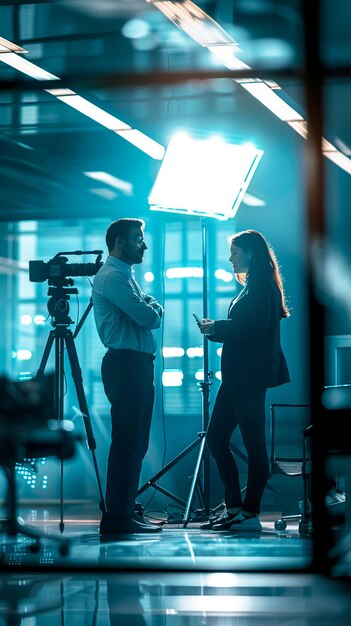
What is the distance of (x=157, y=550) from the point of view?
13.9 feet

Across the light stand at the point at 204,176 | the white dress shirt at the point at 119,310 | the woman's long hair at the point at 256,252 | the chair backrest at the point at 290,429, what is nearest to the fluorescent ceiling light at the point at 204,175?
the light stand at the point at 204,176

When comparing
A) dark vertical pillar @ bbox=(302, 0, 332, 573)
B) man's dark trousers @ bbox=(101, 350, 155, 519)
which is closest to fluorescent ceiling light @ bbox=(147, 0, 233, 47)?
dark vertical pillar @ bbox=(302, 0, 332, 573)

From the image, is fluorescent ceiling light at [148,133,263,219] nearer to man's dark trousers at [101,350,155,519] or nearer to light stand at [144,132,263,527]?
light stand at [144,132,263,527]

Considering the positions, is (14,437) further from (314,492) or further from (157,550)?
(314,492)

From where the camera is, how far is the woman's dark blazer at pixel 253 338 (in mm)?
4938

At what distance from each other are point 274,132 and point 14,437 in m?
4.36

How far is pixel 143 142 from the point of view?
8.02 m

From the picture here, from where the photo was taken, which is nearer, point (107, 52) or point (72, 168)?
point (107, 52)

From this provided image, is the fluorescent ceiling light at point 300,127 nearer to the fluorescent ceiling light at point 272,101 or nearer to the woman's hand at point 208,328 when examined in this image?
the fluorescent ceiling light at point 272,101

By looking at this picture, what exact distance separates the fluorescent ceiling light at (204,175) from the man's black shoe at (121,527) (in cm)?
163

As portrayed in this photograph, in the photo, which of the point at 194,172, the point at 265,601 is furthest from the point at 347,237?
the point at 265,601

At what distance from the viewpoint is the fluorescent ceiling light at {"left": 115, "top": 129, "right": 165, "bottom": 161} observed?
26.0 ft

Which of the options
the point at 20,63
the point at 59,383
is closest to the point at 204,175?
the point at 59,383

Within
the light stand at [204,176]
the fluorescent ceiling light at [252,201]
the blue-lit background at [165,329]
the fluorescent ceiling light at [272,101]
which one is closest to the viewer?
the light stand at [204,176]
